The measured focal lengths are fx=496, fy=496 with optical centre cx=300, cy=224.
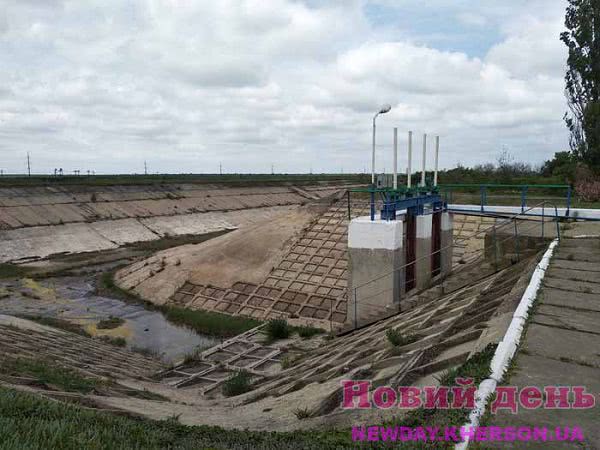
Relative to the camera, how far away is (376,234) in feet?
51.6

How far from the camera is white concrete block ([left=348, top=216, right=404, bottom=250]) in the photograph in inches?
616

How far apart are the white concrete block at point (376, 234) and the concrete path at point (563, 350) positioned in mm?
5455

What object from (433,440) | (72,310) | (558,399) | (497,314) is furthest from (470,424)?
(72,310)

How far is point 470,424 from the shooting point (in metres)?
4.73

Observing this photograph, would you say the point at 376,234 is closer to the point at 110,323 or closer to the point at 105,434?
the point at 105,434

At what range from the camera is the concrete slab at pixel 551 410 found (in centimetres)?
470

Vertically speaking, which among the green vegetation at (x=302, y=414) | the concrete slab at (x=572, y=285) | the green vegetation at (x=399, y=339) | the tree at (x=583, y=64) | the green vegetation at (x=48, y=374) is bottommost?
the green vegetation at (x=48, y=374)

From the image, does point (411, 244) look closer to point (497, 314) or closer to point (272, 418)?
point (497, 314)

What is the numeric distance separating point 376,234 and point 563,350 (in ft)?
30.3

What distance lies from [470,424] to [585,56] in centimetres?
3131

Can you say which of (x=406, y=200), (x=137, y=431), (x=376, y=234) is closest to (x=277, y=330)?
(x=376, y=234)

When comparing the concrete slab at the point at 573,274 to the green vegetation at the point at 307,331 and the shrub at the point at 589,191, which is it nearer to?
the green vegetation at the point at 307,331

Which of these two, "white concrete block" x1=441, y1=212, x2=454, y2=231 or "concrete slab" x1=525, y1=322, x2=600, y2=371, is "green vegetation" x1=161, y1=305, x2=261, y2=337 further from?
"concrete slab" x1=525, y1=322, x2=600, y2=371

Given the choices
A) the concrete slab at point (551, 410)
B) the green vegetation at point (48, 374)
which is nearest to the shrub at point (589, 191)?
the concrete slab at point (551, 410)
